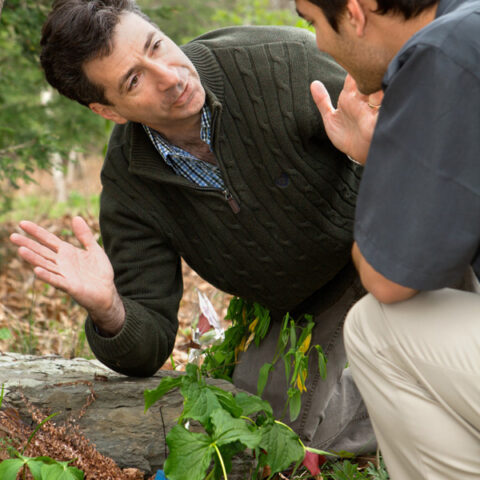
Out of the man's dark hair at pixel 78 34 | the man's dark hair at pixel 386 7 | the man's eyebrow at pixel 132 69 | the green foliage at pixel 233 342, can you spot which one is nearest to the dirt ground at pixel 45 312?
the green foliage at pixel 233 342

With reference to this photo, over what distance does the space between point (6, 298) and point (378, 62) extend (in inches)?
166

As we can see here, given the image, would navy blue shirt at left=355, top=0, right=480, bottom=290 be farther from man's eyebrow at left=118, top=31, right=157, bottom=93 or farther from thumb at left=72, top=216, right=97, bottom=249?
man's eyebrow at left=118, top=31, right=157, bottom=93

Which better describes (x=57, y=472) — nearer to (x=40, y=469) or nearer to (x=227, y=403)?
(x=40, y=469)

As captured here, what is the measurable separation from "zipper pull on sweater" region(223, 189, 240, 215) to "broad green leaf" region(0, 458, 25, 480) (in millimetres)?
1197

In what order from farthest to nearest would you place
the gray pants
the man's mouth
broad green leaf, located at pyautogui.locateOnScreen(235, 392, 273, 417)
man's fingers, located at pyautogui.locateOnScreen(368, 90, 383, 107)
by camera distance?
the gray pants < the man's mouth < broad green leaf, located at pyautogui.locateOnScreen(235, 392, 273, 417) < man's fingers, located at pyautogui.locateOnScreen(368, 90, 383, 107)

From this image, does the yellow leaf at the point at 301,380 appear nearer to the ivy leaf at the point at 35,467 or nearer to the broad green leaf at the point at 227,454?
the broad green leaf at the point at 227,454

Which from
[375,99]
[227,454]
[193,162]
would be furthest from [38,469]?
[375,99]

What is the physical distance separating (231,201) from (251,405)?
2.61 feet

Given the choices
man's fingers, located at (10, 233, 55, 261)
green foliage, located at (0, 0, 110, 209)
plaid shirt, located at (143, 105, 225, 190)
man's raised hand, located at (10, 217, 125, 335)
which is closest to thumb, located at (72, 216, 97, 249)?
man's raised hand, located at (10, 217, 125, 335)

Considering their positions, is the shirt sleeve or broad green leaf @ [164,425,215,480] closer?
the shirt sleeve

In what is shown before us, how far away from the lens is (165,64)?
8.30 feet

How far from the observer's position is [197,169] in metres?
2.64

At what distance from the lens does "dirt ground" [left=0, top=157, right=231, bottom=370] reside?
3.85 m

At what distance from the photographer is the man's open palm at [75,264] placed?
227 cm
